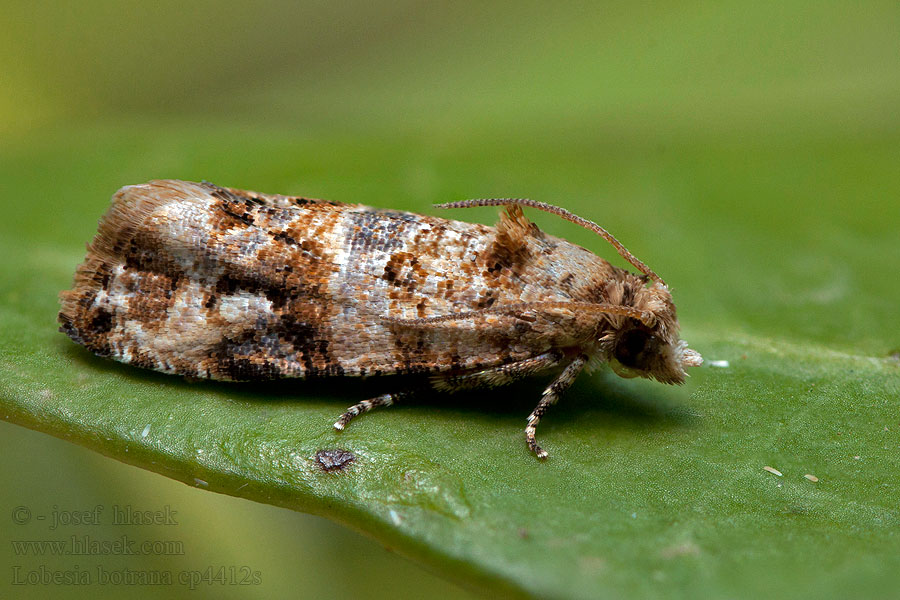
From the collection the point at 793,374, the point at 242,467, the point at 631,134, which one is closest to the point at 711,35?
the point at 631,134

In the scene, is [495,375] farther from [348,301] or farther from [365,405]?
[348,301]

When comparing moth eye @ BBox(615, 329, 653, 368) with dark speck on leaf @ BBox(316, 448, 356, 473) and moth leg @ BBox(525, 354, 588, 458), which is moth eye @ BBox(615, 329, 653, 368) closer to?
moth leg @ BBox(525, 354, 588, 458)

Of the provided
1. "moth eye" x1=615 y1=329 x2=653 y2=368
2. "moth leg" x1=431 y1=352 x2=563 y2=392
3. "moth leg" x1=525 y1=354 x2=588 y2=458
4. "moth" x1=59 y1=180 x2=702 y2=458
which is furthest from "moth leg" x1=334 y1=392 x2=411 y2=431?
"moth eye" x1=615 y1=329 x2=653 y2=368

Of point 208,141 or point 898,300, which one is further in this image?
point 208,141

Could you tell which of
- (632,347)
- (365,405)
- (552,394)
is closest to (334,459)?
(365,405)

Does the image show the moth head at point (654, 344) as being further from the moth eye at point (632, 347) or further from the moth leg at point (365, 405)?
the moth leg at point (365, 405)

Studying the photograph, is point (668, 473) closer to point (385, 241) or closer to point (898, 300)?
point (385, 241)
